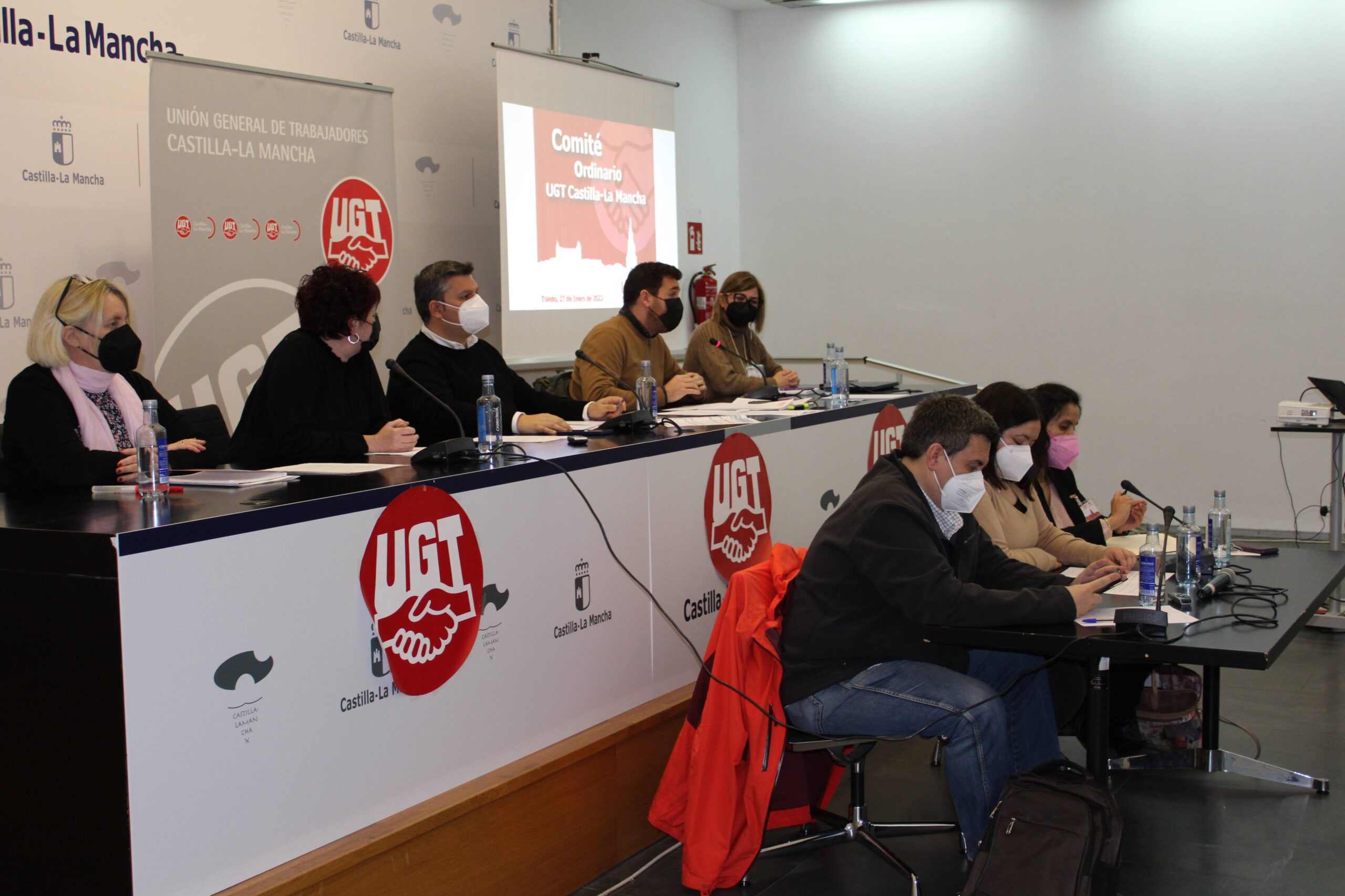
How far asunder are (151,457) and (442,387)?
127cm

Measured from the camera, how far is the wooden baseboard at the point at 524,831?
7.32 feet

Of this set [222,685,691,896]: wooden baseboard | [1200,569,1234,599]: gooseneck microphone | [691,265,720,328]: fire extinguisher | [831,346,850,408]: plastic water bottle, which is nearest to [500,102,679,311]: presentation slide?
[691,265,720,328]: fire extinguisher

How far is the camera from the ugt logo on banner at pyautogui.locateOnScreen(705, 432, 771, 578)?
3480 mm

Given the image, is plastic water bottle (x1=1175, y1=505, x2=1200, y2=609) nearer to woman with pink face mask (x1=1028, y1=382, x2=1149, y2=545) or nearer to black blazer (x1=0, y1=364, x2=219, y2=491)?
woman with pink face mask (x1=1028, y1=382, x2=1149, y2=545)

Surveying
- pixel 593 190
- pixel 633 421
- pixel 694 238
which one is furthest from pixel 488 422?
pixel 694 238

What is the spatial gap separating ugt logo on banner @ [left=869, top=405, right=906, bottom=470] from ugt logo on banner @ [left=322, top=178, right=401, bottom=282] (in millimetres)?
2173

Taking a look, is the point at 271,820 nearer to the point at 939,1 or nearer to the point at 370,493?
the point at 370,493

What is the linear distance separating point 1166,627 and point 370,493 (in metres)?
1.61

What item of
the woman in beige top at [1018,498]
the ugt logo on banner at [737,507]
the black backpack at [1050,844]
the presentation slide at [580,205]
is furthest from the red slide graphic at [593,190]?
the black backpack at [1050,844]

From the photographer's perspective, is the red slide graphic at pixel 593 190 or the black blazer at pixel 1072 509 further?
the red slide graphic at pixel 593 190

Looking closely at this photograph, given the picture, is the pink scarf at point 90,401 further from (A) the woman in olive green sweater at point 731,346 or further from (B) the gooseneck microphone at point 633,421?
(A) the woman in olive green sweater at point 731,346

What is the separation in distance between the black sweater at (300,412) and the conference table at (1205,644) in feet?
4.95

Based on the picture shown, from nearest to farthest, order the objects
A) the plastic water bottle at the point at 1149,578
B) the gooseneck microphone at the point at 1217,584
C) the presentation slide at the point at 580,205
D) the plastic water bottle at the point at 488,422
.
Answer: the plastic water bottle at the point at 1149,578
the gooseneck microphone at the point at 1217,584
the plastic water bottle at the point at 488,422
the presentation slide at the point at 580,205

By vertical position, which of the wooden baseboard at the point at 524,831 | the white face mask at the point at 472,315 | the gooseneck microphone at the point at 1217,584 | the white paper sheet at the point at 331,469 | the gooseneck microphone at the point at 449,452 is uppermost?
the white face mask at the point at 472,315
